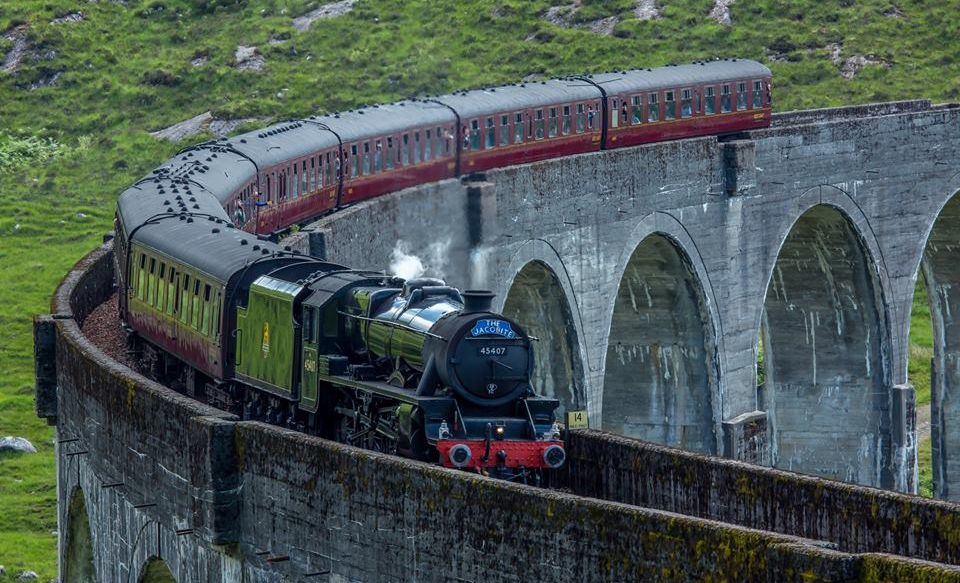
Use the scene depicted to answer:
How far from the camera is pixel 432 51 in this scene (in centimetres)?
7456

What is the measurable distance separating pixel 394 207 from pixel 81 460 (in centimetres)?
1209

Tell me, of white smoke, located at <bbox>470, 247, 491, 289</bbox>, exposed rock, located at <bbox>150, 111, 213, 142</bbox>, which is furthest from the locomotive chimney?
exposed rock, located at <bbox>150, 111, 213, 142</bbox>

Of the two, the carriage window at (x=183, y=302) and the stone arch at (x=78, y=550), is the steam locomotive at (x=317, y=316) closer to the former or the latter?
the carriage window at (x=183, y=302)

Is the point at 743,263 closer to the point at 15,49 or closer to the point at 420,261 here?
the point at 420,261

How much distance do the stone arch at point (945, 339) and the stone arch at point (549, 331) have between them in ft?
50.4

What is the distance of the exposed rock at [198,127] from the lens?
6644cm

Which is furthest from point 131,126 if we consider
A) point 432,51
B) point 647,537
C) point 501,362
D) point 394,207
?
point 647,537

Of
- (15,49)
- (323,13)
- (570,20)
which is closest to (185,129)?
(15,49)

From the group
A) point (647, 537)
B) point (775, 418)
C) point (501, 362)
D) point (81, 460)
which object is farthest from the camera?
point (775, 418)

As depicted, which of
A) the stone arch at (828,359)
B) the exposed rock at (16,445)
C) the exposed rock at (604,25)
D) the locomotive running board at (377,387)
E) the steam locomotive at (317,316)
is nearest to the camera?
the steam locomotive at (317,316)

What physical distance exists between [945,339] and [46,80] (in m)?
34.3

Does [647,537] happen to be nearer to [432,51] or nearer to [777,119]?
[777,119]

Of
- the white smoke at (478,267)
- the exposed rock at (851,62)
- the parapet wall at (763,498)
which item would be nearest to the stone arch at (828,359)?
the white smoke at (478,267)

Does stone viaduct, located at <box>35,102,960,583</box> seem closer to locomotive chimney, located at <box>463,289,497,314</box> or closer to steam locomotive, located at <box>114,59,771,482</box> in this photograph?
steam locomotive, located at <box>114,59,771,482</box>
